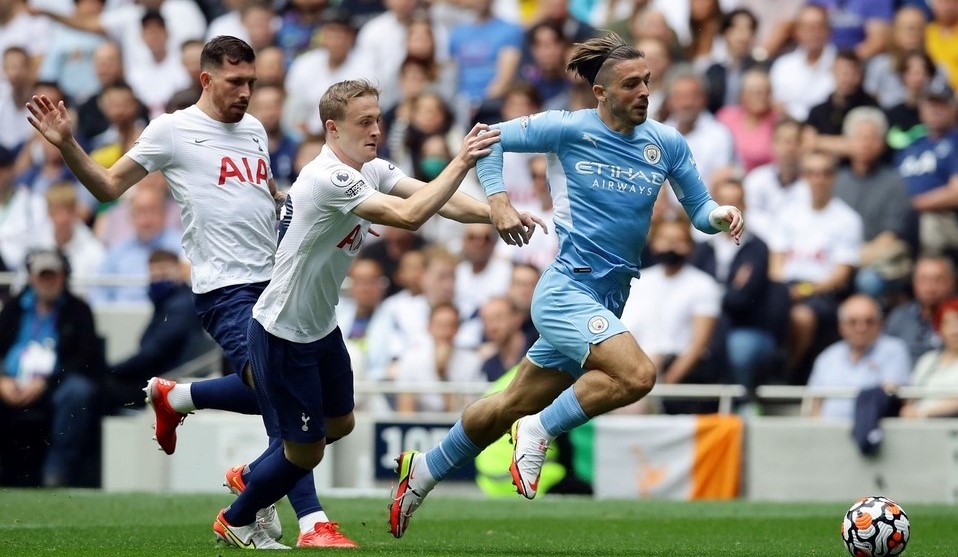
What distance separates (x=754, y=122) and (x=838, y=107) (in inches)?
34.8

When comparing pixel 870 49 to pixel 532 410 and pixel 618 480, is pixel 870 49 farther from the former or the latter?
pixel 532 410

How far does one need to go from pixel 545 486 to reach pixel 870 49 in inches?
238

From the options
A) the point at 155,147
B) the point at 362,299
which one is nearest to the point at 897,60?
the point at 362,299

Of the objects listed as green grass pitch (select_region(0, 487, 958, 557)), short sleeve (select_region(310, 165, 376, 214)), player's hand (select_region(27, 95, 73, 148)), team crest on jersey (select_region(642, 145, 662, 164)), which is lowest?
green grass pitch (select_region(0, 487, 958, 557))

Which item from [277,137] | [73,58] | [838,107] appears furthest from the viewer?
[73,58]

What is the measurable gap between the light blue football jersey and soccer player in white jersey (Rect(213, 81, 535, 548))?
0.70 metres

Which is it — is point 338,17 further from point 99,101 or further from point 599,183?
point 599,183

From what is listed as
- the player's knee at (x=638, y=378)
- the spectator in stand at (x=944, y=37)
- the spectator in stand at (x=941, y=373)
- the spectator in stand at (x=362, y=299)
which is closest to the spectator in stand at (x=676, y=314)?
the spectator in stand at (x=941, y=373)

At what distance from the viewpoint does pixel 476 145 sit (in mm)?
8195

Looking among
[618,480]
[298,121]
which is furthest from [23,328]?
[618,480]

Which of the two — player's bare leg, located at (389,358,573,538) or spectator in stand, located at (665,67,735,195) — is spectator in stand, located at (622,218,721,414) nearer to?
spectator in stand, located at (665,67,735,195)

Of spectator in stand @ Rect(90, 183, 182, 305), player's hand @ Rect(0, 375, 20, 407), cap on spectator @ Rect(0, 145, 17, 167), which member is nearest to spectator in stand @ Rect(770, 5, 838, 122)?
spectator in stand @ Rect(90, 183, 182, 305)

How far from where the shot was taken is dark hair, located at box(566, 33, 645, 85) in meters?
9.20

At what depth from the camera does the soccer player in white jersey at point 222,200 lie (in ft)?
30.9
